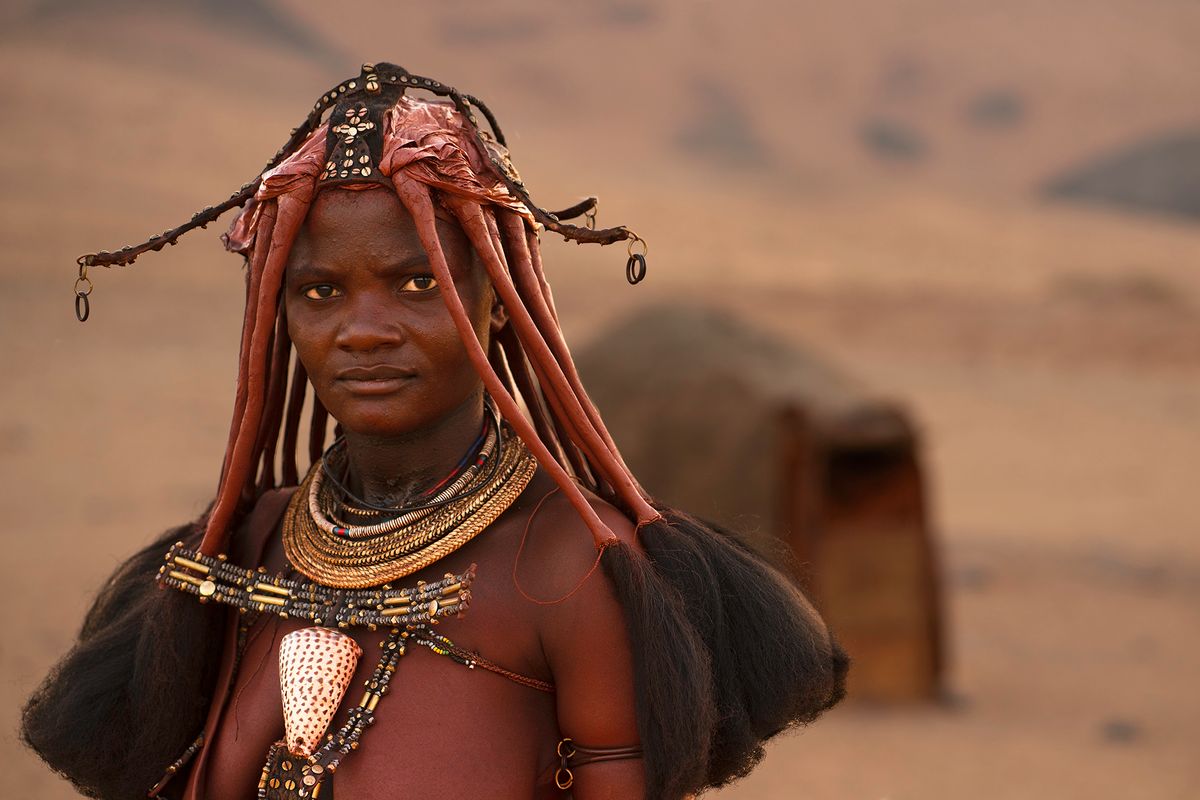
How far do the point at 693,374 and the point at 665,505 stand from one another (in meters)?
6.42

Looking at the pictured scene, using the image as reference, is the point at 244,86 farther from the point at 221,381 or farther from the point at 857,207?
the point at 221,381

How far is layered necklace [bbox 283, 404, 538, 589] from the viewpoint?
2281 mm

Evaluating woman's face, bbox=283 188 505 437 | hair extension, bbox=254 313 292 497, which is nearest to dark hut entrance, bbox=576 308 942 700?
hair extension, bbox=254 313 292 497

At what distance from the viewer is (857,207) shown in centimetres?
3362

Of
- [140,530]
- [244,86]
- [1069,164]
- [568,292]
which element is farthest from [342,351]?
[1069,164]

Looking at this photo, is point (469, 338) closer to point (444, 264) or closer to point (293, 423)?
point (444, 264)

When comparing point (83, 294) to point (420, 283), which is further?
point (83, 294)

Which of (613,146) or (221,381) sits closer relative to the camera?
(221,381)

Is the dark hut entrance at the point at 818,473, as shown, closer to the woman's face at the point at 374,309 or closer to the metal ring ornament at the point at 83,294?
the metal ring ornament at the point at 83,294

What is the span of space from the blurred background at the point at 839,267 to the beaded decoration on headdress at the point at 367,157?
3.10 ft

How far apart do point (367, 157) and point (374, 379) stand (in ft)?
1.09

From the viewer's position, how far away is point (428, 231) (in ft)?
7.11

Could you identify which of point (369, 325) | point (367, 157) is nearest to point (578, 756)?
point (369, 325)

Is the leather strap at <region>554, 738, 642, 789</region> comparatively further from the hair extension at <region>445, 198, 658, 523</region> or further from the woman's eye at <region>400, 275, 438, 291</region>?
the woman's eye at <region>400, 275, 438, 291</region>
